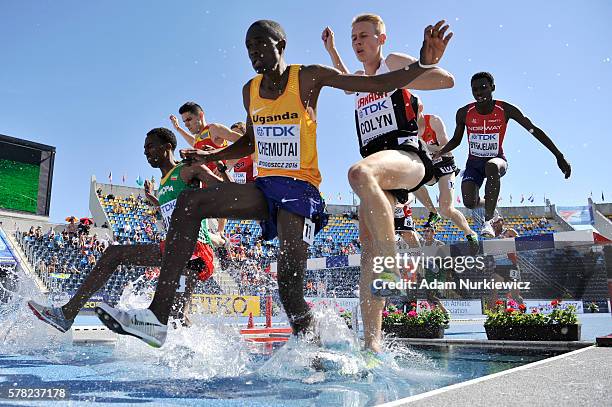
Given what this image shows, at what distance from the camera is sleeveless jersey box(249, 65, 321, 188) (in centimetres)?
326

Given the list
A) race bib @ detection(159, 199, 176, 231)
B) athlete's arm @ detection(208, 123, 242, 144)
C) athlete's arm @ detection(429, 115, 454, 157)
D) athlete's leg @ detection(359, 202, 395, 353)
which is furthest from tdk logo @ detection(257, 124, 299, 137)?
athlete's arm @ detection(429, 115, 454, 157)

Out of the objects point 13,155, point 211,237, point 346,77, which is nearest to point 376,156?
point 346,77

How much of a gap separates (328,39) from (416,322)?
5.37 m

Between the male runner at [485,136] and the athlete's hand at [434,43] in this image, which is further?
the male runner at [485,136]

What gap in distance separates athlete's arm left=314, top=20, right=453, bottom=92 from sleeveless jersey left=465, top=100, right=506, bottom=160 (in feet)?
13.0

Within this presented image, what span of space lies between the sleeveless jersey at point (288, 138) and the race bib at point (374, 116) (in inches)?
30.3

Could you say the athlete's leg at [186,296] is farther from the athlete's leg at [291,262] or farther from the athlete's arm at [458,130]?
the athlete's arm at [458,130]

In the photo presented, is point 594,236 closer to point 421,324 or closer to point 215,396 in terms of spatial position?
point 421,324

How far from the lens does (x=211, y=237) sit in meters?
5.44

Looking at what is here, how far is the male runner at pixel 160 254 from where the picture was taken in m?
4.05

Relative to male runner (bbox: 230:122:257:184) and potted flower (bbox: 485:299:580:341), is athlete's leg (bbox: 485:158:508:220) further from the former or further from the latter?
male runner (bbox: 230:122:257:184)

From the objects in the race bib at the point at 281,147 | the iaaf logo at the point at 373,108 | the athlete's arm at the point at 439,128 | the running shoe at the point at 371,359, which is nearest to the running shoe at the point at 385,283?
the running shoe at the point at 371,359

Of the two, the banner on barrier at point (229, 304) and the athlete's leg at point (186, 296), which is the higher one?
the athlete's leg at point (186, 296)

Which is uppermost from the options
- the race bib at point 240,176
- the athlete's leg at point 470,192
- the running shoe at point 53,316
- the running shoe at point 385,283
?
the race bib at point 240,176
